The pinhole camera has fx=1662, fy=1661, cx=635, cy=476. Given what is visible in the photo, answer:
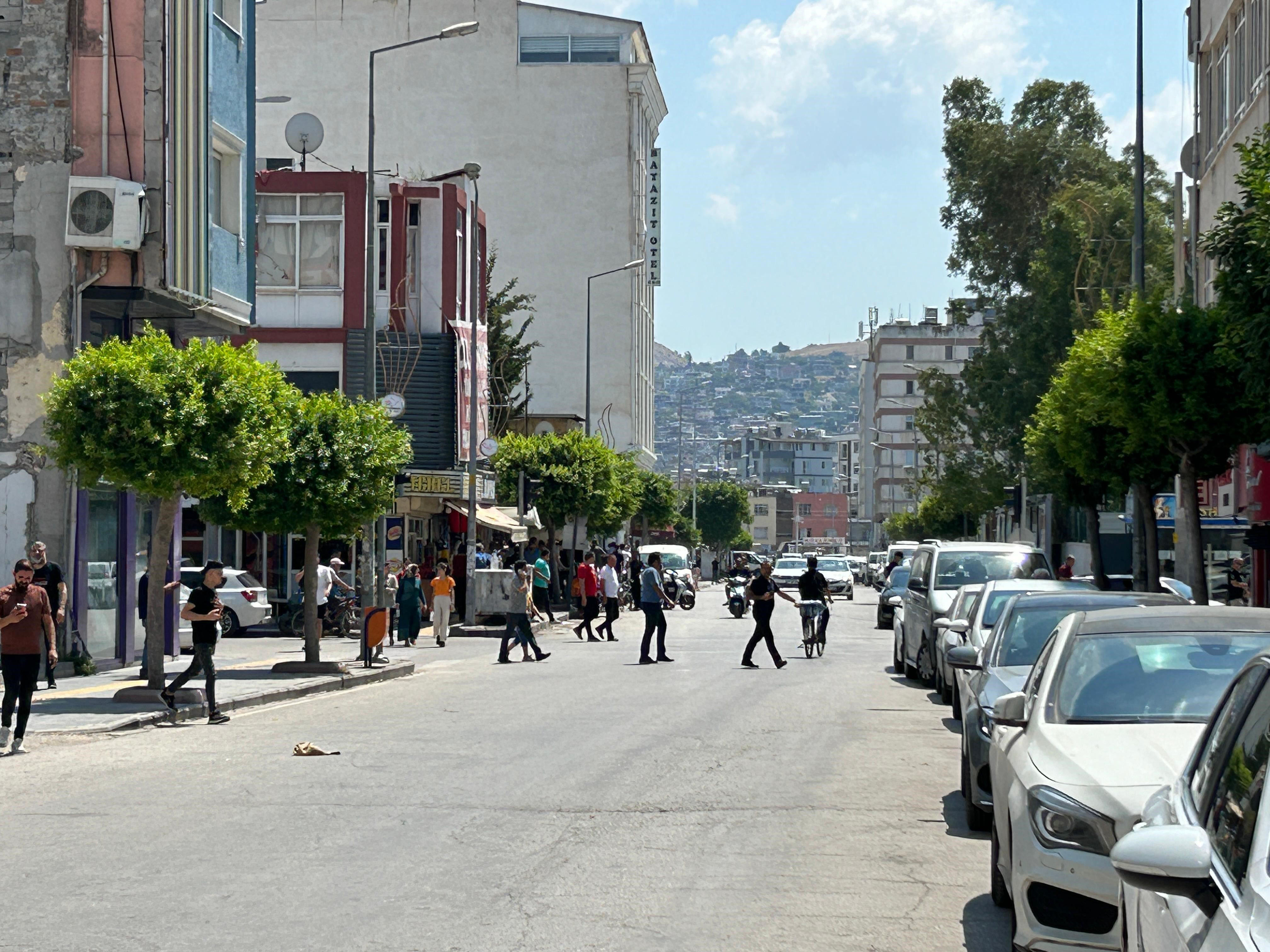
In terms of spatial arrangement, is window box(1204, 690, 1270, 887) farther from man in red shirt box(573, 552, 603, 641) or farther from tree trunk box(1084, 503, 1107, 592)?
man in red shirt box(573, 552, 603, 641)

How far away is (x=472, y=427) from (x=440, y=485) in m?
4.84

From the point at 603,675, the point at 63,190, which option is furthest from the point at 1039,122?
the point at 63,190

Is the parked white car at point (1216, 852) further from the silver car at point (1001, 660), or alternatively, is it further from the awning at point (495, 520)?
the awning at point (495, 520)

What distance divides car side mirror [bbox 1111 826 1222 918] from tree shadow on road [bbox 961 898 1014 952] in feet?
11.4

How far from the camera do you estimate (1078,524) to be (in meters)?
60.9

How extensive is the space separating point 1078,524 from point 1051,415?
33.1m

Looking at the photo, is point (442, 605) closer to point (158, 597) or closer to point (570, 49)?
point (158, 597)

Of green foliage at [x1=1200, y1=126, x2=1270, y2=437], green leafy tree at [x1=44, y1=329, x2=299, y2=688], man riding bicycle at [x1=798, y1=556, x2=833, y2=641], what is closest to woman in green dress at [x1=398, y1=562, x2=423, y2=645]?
man riding bicycle at [x1=798, y1=556, x2=833, y2=641]

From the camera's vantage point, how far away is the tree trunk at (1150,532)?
26.1 m

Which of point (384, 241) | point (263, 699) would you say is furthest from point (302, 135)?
point (263, 699)

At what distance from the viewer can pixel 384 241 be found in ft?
141

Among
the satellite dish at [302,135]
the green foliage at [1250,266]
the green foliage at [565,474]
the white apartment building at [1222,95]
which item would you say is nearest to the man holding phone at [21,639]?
the green foliage at [1250,266]

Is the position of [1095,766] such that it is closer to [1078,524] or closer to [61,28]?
[61,28]

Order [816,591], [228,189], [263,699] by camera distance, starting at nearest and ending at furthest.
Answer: [263,699], [228,189], [816,591]
